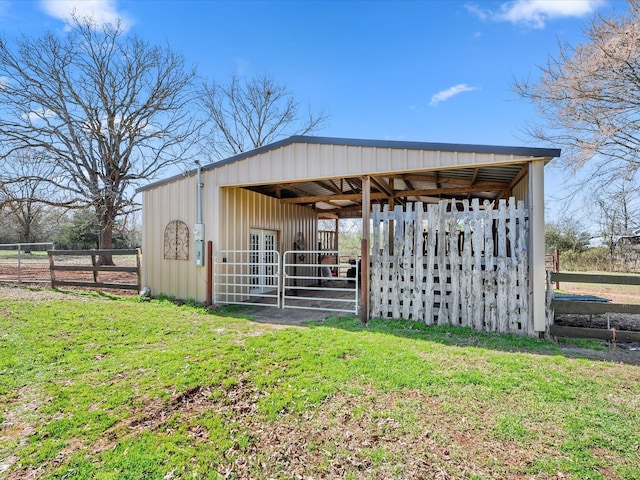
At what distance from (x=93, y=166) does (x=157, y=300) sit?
9.82m

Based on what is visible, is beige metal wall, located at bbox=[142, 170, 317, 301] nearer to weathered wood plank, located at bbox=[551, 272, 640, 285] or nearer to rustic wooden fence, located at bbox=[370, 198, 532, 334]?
rustic wooden fence, located at bbox=[370, 198, 532, 334]

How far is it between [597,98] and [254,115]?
19.0m

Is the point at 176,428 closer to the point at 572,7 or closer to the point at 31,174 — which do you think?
the point at 572,7

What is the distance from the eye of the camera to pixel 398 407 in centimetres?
290

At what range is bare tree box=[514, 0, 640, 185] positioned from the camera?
8477 mm

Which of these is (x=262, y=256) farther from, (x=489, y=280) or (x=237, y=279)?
(x=489, y=280)

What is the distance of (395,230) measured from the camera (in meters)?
5.98

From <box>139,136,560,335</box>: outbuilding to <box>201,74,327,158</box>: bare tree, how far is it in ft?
49.7

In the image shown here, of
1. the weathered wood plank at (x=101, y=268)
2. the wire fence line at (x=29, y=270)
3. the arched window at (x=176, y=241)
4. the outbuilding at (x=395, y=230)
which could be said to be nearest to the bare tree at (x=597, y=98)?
the outbuilding at (x=395, y=230)

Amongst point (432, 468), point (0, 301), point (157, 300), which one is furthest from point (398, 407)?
point (0, 301)

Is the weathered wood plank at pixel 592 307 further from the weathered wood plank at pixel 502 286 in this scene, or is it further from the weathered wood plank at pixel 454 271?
the weathered wood plank at pixel 454 271

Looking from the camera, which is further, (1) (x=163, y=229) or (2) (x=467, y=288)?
(1) (x=163, y=229)

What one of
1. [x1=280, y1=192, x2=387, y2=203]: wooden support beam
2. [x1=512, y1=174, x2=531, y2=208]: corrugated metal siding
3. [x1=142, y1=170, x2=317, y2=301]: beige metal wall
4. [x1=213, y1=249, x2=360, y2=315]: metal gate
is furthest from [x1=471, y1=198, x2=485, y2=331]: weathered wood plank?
[x1=142, y1=170, x2=317, y2=301]: beige metal wall

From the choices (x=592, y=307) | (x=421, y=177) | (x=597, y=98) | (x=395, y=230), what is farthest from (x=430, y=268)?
(x=597, y=98)
